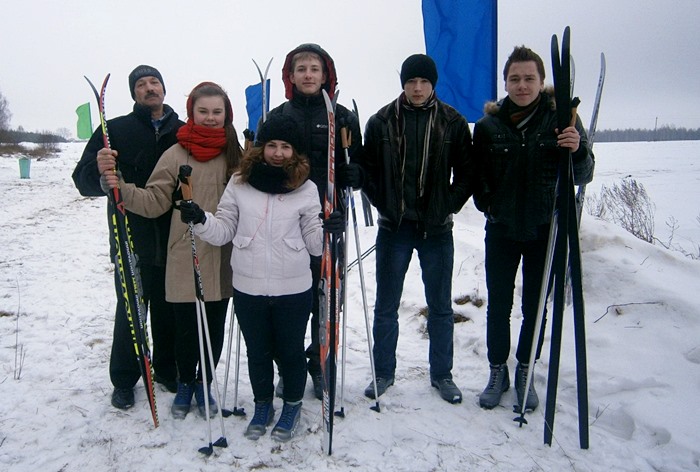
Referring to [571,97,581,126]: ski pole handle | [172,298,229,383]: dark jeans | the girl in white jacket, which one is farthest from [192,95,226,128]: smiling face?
[571,97,581,126]: ski pole handle

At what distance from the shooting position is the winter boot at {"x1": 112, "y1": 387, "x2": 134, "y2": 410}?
298cm

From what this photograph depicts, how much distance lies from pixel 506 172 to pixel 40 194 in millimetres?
17407

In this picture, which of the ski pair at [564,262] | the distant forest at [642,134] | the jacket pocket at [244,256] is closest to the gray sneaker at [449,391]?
the ski pair at [564,262]

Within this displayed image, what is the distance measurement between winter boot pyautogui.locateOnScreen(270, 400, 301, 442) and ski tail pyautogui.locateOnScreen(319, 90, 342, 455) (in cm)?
23

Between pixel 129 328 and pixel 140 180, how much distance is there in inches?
39.3

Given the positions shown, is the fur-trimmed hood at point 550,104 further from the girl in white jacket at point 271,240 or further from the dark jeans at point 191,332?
the dark jeans at point 191,332

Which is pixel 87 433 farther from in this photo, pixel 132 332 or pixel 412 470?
pixel 412 470

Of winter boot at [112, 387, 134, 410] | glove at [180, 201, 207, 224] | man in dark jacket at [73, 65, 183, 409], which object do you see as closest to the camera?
glove at [180, 201, 207, 224]

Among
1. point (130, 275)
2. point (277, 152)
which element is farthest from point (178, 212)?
point (277, 152)

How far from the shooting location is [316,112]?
9.74 feet

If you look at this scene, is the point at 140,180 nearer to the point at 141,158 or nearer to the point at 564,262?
the point at 141,158

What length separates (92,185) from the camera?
8.96 ft

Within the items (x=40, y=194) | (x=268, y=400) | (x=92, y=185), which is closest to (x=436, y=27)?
(x=92, y=185)

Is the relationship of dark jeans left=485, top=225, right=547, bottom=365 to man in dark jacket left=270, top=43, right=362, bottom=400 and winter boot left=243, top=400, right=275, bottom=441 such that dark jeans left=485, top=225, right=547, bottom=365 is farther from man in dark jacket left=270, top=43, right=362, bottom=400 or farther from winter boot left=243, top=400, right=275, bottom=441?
winter boot left=243, top=400, right=275, bottom=441
